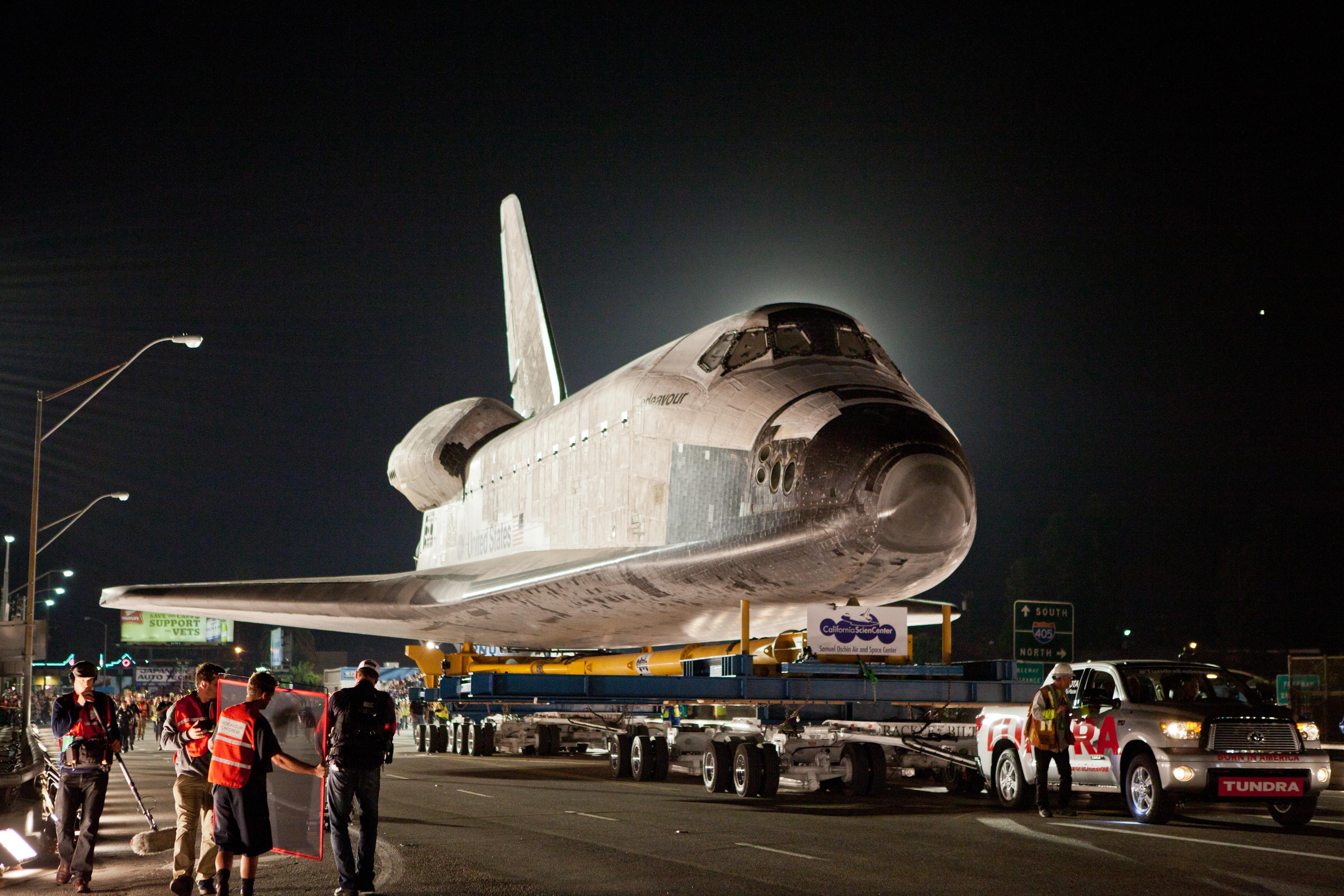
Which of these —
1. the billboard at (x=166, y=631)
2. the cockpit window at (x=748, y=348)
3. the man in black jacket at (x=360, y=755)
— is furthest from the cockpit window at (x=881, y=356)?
the billboard at (x=166, y=631)

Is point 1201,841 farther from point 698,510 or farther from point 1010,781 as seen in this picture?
point 698,510

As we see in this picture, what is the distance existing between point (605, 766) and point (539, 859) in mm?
10554

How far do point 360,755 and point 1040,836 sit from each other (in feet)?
15.9

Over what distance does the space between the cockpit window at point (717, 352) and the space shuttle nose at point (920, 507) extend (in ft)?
9.59

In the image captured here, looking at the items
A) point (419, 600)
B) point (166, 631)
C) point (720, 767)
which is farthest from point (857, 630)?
point (166, 631)

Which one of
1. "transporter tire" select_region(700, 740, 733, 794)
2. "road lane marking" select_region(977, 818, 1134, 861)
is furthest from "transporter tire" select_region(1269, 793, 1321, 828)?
"transporter tire" select_region(700, 740, 733, 794)

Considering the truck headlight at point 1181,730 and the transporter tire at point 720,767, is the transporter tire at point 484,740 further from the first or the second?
the truck headlight at point 1181,730

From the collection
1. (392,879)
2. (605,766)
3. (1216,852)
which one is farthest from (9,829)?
(605,766)

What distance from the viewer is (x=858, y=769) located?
12.3 m

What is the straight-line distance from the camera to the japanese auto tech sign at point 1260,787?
939 cm

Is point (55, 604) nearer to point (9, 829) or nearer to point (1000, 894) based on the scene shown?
point (9, 829)

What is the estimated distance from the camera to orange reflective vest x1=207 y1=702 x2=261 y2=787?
6453 millimetres

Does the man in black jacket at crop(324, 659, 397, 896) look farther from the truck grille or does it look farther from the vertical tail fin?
the vertical tail fin

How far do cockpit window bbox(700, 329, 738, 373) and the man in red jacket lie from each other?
21.2ft
